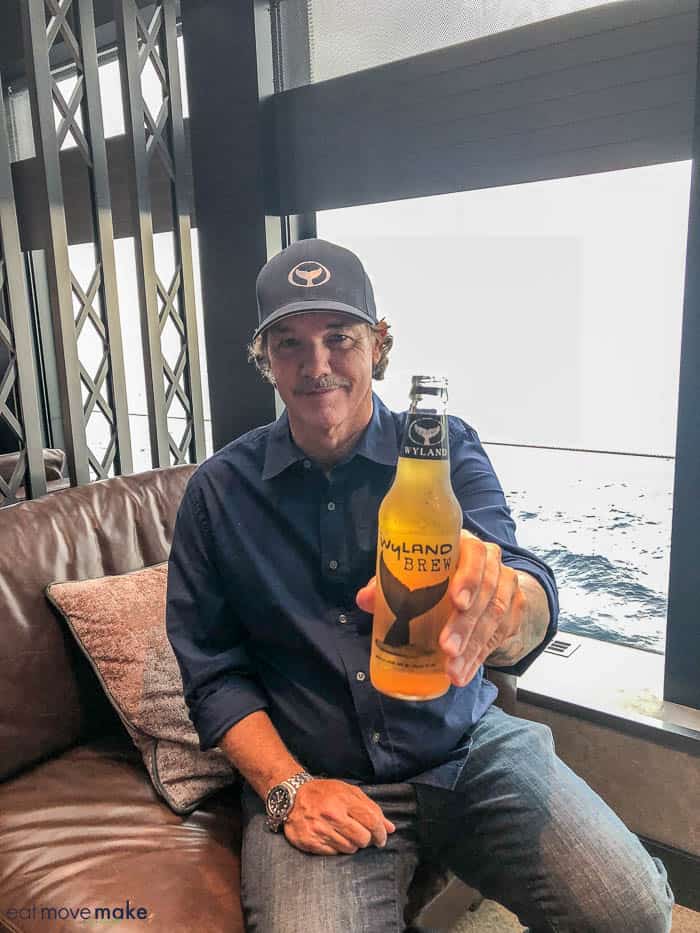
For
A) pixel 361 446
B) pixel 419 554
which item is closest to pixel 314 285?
pixel 361 446

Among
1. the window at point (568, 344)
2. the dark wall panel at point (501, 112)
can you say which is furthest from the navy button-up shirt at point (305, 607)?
the dark wall panel at point (501, 112)

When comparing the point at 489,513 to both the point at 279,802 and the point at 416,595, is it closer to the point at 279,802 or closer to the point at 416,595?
the point at 416,595

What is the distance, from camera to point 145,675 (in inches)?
59.9

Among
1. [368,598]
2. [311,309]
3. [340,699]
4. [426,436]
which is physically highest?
[311,309]

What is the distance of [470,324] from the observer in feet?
7.03

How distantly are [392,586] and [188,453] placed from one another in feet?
6.10

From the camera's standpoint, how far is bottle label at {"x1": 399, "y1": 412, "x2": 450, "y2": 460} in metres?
0.78

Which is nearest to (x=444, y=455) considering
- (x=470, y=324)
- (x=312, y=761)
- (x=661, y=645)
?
(x=312, y=761)

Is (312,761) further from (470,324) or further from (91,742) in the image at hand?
(470,324)

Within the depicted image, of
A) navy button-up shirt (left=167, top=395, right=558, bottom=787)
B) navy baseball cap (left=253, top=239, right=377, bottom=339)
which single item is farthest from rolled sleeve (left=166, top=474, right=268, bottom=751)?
navy baseball cap (left=253, top=239, right=377, bottom=339)

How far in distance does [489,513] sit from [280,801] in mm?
617

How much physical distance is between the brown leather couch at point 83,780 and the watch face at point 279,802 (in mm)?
163

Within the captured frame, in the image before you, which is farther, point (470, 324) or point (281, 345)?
point (470, 324)

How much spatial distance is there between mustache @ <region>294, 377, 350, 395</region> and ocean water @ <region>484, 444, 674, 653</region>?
3.38ft
